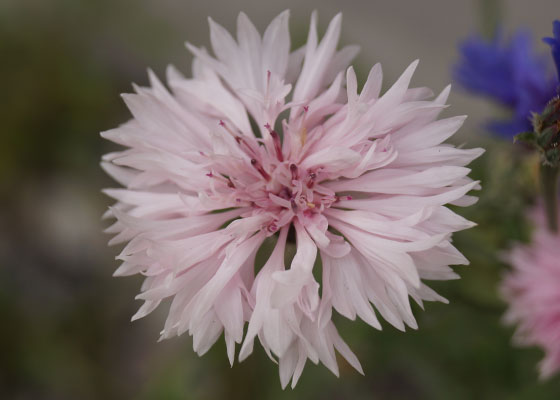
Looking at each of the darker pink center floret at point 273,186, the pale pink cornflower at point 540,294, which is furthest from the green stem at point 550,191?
the darker pink center floret at point 273,186

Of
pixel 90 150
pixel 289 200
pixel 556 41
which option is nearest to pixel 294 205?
pixel 289 200

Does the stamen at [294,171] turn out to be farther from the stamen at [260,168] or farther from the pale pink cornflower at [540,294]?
the pale pink cornflower at [540,294]

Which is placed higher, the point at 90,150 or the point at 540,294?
the point at 90,150

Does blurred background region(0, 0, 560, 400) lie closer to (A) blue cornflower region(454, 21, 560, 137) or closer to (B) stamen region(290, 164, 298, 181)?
(A) blue cornflower region(454, 21, 560, 137)

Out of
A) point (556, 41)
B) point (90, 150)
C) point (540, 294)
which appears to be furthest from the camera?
point (90, 150)

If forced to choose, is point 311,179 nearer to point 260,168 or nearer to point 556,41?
point 260,168

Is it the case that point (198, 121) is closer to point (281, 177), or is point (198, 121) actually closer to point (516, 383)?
point (281, 177)

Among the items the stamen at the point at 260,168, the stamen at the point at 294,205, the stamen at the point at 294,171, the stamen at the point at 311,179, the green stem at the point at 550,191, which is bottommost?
the green stem at the point at 550,191

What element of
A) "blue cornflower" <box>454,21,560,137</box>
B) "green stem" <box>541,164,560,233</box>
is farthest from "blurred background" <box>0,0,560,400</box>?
"green stem" <box>541,164,560,233</box>
